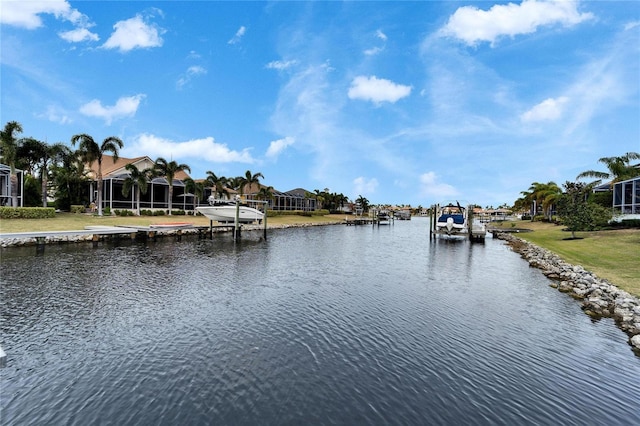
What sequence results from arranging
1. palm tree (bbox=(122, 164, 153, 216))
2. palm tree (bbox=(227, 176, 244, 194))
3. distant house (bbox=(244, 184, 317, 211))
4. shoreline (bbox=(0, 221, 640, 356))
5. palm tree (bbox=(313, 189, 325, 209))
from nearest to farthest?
shoreline (bbox=(0, 221, 640, 356)), palm tree (bbox=(122, 164, 153, 216)), palm tree (bbox=(227, 176, 244, 194)), distant house (bbox=(244, 184, 317, 211)), palm tree (bbox=(313, 189, 325, 209))

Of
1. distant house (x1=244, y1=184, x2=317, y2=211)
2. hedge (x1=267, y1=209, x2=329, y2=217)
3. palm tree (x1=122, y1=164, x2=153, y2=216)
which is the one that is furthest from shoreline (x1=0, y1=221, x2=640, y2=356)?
distant house (x1=244, y1=184, x2=317, y2=211)

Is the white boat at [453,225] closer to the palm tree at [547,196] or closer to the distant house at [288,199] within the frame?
the palm tree at [547,196]

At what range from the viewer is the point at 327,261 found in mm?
22406

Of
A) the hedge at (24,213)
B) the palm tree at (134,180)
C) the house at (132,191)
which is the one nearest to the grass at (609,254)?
the hedge at (24,213)

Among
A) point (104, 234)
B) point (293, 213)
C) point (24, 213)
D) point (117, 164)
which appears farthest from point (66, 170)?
point (293, 213)

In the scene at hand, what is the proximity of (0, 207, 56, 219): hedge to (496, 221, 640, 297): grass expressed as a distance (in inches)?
1718

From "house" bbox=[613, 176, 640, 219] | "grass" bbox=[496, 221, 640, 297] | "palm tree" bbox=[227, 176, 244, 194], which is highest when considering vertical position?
"palm tree" bbox=[227, 176, 244, 194]

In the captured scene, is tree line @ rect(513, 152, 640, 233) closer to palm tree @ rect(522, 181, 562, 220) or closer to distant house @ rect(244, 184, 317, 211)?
palm tree @ rect(522, 181, 562, 220)

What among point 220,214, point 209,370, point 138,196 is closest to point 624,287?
point 209,370

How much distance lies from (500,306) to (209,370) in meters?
10.4

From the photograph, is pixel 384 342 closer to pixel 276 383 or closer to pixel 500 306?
pixel 276 383

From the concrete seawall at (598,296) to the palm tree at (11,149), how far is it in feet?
150

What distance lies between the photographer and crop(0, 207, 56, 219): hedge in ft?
99.0

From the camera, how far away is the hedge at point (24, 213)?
3019 centimetres
